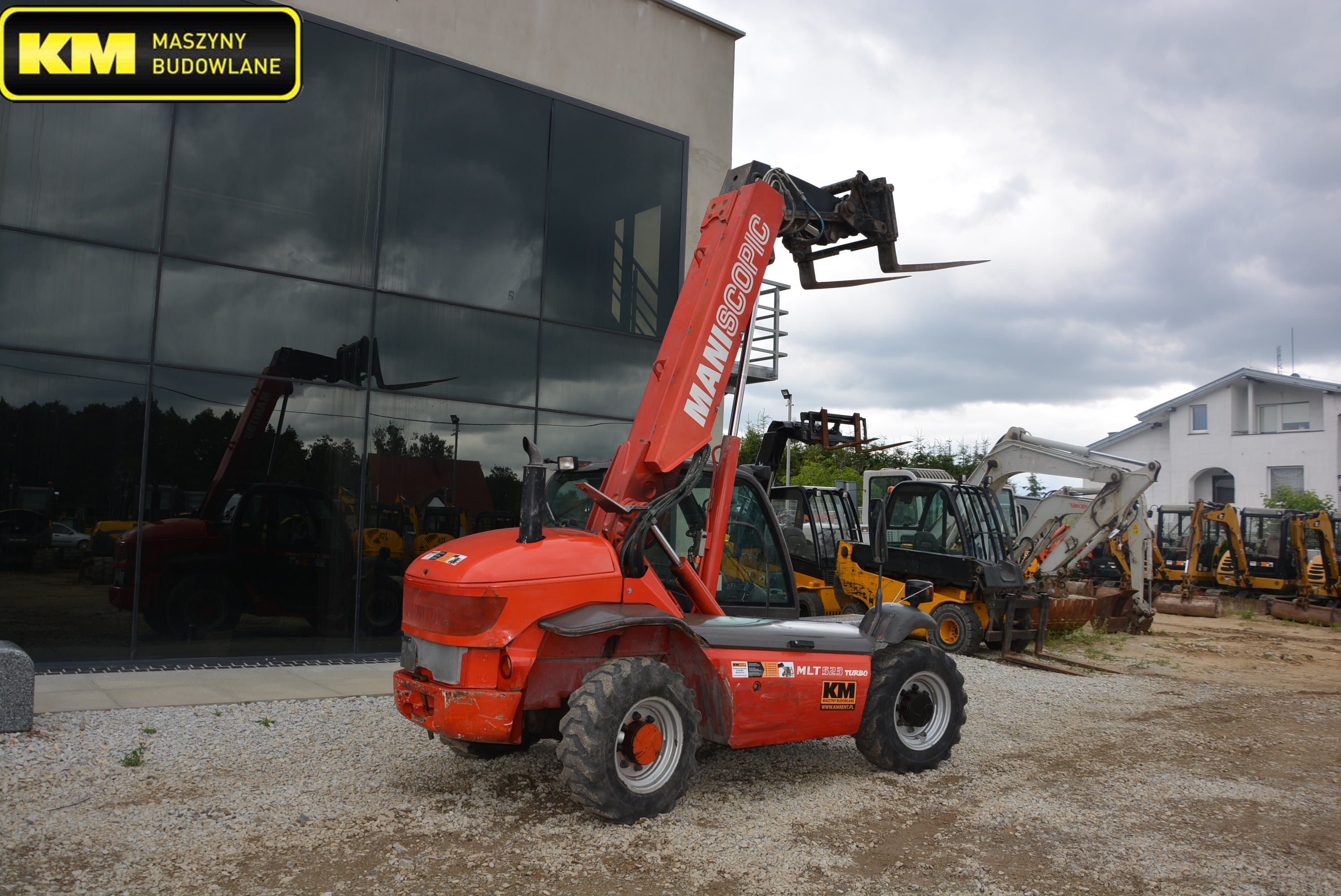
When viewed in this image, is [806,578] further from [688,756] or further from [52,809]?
[52,809]

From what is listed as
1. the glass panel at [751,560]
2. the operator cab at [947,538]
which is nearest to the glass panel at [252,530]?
the glass panel at [751,560]

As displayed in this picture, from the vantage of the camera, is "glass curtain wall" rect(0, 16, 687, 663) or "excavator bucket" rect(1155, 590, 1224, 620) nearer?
"glass curtain wall" rect(0, 16, 687, 663)

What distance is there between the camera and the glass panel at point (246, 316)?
31.3ft

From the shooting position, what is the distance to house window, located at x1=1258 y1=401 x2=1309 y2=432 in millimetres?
35406

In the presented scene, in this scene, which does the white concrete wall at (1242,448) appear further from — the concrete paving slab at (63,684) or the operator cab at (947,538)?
the concrete paving slab at (63,684)

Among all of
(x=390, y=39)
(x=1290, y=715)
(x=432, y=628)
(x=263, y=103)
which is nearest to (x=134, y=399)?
(x=263, y=103)

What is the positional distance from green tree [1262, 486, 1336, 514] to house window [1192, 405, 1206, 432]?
565cm

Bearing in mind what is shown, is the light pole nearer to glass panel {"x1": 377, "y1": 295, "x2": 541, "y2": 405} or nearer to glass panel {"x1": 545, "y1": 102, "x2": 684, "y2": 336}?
glass panel {"x1": 377, "y1": 295, "x2": 541, "y2": 405}

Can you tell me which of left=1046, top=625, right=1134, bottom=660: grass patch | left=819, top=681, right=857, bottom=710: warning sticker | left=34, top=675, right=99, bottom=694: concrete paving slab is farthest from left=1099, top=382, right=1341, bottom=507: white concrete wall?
left=34, top=675, right=99, bottom=694: concrete paving slab

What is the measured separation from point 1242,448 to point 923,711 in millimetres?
36748

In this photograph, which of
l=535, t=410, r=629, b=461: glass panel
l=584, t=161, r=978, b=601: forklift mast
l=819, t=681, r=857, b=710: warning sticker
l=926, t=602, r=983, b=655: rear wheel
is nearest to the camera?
l=584, t=161, r=978, b=601: forklift mast

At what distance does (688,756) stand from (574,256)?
8463 mm

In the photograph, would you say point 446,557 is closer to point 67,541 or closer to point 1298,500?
point 67,541

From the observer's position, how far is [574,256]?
1223cm
